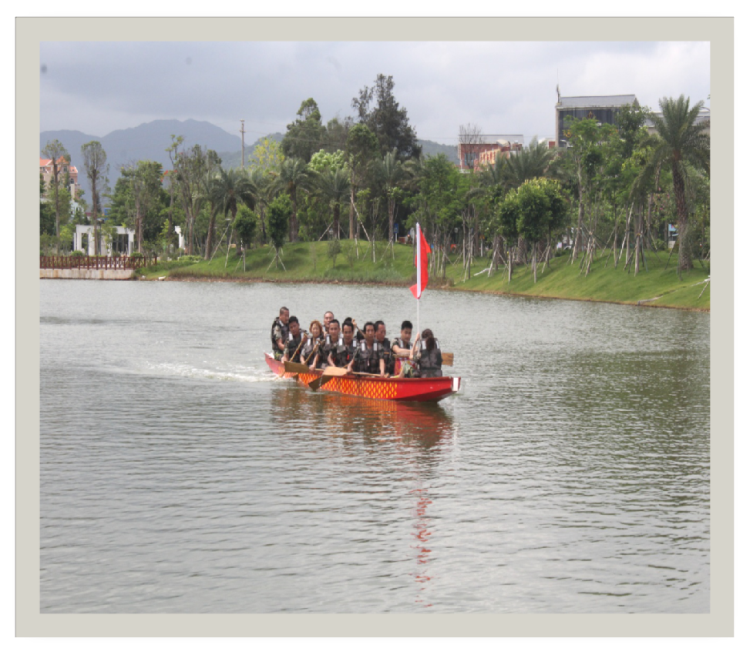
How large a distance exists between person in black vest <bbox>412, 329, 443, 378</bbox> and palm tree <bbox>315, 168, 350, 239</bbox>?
9089 centimetres

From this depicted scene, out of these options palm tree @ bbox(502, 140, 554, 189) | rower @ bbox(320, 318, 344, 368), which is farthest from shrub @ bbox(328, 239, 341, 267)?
rower @ bbox(320, 318, 344, 368)

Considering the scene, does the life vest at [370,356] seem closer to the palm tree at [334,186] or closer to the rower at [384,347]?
the rower at [384,347]

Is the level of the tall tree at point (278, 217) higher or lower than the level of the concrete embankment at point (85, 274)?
higher

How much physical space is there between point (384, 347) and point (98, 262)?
102m

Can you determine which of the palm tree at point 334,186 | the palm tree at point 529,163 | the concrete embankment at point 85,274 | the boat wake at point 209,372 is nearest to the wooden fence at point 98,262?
the concrete embankment at point 85,274

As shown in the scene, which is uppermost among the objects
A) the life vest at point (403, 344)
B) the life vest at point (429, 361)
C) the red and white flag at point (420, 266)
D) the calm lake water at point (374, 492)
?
the red and white flag at point (420, 266)

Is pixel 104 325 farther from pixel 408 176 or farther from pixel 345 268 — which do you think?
pixel 408 176

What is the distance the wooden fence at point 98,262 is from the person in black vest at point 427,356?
328ft

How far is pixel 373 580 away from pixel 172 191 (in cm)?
13072

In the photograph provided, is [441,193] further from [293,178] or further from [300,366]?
[300,366]

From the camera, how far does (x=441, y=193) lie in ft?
325

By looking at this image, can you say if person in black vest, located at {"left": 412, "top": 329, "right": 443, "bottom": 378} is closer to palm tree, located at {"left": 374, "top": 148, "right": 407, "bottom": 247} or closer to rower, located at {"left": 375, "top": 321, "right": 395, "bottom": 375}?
→ rower, located at {"left": 375, "top": 321, "right": 395, "bottom": 375}

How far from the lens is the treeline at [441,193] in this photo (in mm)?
69125

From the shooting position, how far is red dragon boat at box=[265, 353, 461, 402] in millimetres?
23453
